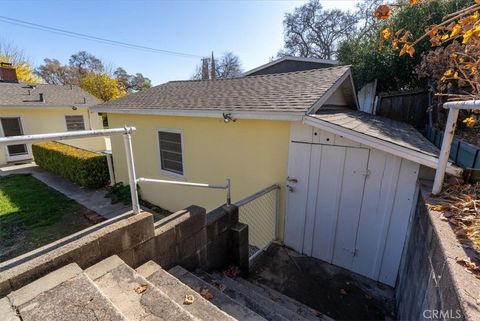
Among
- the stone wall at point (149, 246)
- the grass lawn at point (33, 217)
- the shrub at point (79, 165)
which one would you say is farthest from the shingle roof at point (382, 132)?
the shrub at point (79, 165)

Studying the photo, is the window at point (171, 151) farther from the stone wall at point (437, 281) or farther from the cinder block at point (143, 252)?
the stone wall at point (437, 281)

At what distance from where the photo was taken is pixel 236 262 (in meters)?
3.79

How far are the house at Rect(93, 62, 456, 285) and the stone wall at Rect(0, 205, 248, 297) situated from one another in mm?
1488

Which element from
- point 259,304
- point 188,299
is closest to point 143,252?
point 188,299

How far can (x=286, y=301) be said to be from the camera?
349cm

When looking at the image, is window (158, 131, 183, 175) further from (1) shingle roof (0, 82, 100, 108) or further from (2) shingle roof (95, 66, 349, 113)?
(1) shingle roof (0, 82, 100, 108)

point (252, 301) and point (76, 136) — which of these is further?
point (252, 301)

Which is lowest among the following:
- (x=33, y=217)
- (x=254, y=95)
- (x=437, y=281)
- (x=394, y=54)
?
(x=33, y=217)

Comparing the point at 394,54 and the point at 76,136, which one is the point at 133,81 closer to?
the point at 394,54

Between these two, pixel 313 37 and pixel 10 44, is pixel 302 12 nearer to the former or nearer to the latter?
pixel 313 37

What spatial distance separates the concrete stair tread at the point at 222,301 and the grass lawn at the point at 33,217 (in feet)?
13.7

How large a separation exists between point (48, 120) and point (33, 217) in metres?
→ 8.93

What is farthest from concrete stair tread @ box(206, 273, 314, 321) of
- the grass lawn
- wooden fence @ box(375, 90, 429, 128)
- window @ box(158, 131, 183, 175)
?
wooden fence @ box(375, 90, 429, 128)

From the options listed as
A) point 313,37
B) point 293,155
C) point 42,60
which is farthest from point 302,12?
point 42,60
